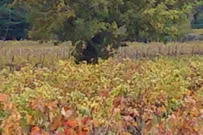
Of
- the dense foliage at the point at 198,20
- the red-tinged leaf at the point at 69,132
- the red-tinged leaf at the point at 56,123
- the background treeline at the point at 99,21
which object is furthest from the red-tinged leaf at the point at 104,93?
the dense foliage at the point at 198,20

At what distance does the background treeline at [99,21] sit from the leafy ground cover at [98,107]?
1476cm

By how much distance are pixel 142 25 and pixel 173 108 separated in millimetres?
17349

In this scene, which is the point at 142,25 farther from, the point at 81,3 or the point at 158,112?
the point at 158,112

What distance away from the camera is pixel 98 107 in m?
5.58

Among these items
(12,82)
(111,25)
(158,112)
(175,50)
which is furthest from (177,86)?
(175,50)

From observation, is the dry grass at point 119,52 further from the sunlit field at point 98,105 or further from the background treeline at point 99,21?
the sunlit field at point 98,105

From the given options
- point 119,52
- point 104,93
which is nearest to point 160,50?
point 119,52

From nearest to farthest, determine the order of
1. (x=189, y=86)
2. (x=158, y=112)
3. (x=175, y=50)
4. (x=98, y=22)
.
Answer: (x=158, y=112) < (x=189, y=86) < (x=98, y=22) < (x=175, y=50)

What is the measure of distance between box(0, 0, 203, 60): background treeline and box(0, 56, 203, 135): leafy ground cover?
14761 millimetres

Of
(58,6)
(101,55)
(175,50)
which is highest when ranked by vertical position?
(58,6)

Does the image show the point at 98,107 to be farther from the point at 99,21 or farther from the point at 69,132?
the point at 99,21

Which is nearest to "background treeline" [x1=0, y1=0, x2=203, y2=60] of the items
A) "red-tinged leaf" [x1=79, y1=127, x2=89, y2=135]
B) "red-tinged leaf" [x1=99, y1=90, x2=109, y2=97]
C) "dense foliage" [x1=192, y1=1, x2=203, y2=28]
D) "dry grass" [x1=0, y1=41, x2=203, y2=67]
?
"dry grass" [x1=0, y1=41, x2=203, y2=67]

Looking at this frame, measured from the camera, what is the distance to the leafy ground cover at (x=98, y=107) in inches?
182

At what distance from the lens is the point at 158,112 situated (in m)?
6.43
